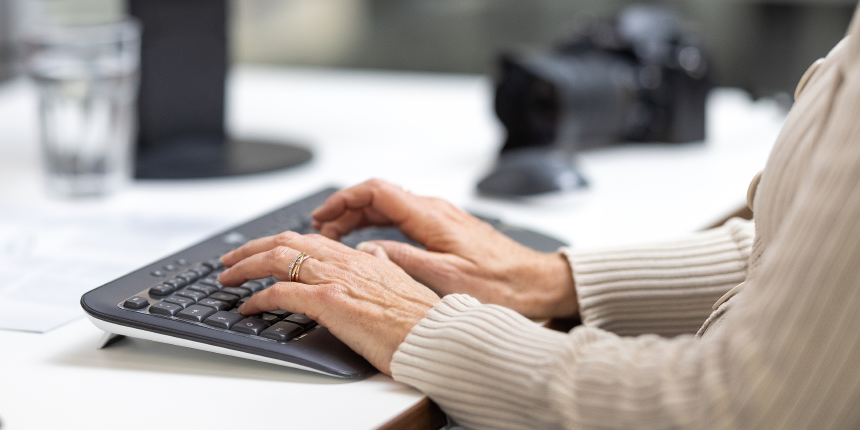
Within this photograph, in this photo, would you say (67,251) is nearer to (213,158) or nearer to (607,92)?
(213,158)

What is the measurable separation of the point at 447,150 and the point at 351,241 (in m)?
0.49

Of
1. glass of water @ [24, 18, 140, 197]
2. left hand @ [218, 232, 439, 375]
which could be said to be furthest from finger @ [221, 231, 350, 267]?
glass of water @ [24, 18, 140, 197]

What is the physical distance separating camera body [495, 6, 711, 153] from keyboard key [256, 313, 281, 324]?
67 cm

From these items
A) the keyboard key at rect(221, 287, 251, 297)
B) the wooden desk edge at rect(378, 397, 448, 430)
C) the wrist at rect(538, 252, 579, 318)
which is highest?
the keyboard key at rect(221, 287, 251, 297)

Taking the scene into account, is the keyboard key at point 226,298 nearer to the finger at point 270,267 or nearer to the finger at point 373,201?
the finger at point 270,267

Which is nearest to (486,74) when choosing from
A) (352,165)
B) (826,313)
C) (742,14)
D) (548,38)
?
(548,38)

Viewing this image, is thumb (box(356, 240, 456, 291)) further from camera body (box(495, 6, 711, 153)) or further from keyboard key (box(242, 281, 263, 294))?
camera body (box(495, 6, 711, 153))

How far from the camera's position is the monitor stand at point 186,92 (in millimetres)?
1115

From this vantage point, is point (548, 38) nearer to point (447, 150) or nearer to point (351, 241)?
point (447, 150)

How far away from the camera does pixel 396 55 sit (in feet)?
7.07

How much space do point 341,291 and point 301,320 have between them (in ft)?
0.11

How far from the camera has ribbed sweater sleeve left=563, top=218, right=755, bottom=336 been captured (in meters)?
0.70

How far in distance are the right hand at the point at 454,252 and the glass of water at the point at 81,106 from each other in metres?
0.36

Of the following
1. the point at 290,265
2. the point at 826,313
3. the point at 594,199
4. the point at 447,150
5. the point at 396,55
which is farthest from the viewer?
the point at 396,55
